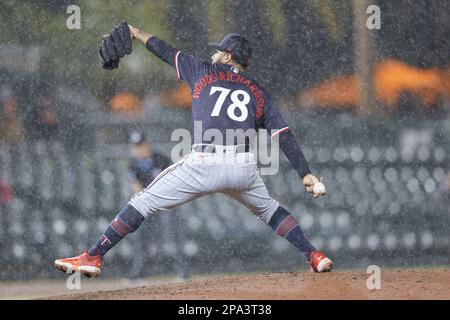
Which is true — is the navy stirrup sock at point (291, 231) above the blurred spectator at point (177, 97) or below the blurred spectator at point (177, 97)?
below

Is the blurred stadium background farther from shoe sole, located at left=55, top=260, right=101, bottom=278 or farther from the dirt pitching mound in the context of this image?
shoe sole, located at left=55, top=260, right=101, bottom=278

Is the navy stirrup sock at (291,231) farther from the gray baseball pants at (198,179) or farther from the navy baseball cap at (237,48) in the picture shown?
the navy baseball cap at (237,48)

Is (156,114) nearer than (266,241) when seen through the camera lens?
No

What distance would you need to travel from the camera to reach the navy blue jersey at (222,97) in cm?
600

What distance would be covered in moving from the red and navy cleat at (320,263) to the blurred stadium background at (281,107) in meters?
3.85

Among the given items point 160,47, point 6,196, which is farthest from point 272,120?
point 6,196

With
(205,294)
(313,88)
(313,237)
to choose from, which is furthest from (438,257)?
(205,294)

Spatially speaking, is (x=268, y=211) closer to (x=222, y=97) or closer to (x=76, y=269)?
(x=222, y=97)

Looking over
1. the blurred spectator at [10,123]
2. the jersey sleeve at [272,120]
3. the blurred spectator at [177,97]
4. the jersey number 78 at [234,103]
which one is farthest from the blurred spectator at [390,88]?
the jersey number 78 at [234,103]

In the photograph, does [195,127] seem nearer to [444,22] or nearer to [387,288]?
[387,288]

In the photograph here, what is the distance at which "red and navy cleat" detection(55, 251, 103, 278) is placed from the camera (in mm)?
5902

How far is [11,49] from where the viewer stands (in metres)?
13.5

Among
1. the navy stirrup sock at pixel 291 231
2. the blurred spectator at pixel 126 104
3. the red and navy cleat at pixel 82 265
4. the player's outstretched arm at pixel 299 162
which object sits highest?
the blurred spectator at pixel 126 104

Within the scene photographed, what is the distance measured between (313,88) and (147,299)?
9099 millimetres
